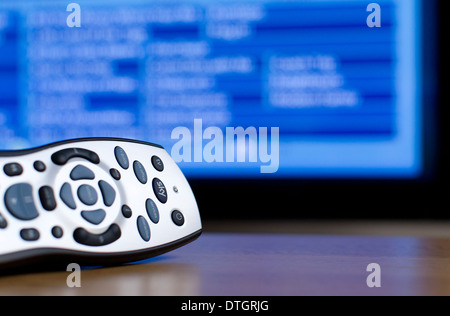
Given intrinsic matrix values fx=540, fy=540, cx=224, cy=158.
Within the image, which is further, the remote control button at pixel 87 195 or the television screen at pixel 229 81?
the television screen at pixel 229 81

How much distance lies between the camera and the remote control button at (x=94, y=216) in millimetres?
402

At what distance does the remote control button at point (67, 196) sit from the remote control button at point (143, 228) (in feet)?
0.18

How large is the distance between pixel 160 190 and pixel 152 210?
0.03m

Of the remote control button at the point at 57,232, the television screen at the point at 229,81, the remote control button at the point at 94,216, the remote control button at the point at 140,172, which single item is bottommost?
the remote control button at the point at 57,232

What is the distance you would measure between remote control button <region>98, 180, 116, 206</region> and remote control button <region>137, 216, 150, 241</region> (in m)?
0.03

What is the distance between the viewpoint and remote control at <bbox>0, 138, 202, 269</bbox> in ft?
1.24

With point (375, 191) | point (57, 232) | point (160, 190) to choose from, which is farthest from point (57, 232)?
point (375, 191)
